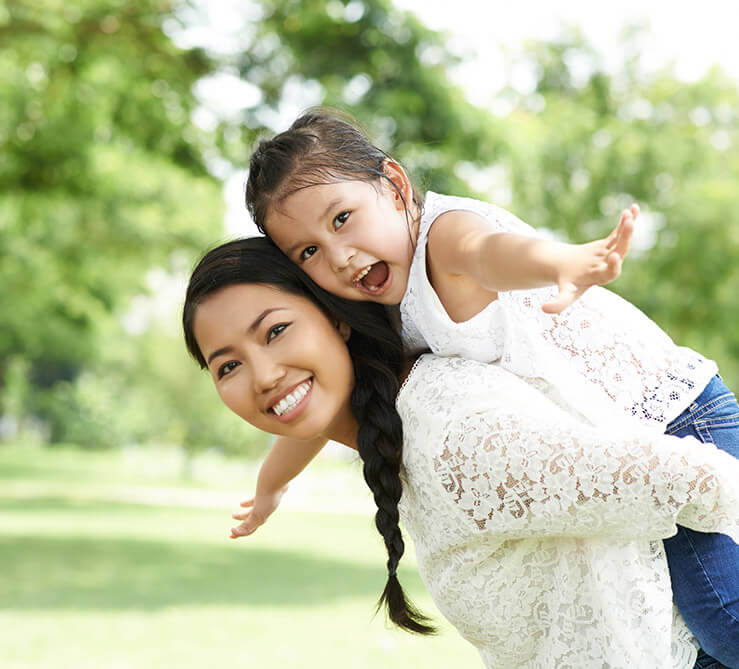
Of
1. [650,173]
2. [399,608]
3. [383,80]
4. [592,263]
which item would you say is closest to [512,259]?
[592,263]

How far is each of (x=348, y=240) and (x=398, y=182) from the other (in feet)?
0.87

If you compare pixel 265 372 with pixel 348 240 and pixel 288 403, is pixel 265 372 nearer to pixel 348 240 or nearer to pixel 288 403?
pixel 288 403

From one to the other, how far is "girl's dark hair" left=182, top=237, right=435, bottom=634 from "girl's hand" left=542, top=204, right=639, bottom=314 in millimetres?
603

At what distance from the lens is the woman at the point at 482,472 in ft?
6.25

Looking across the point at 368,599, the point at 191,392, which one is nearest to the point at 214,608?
the point at 368,599

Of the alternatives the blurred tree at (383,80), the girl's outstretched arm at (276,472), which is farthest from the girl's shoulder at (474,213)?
the blurred tree at (383,80)

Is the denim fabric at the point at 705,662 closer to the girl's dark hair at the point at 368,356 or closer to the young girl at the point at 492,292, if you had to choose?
the young girl at the point at 492,292

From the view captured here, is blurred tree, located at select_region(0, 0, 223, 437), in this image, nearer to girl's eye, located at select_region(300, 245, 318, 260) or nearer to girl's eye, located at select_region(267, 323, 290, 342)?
girl's eye, located at select_region(300, 245, 318, 260)

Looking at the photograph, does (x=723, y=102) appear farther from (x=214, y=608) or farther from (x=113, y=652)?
(x=113, y=652)

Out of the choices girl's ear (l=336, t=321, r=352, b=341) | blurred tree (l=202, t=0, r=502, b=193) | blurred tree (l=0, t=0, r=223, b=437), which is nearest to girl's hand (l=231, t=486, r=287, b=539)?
girl's ear (l=336, t=321, r=352, b=341)

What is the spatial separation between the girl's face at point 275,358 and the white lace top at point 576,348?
0.21m

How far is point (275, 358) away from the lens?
2.29 metres

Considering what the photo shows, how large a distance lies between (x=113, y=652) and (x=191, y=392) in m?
24.9

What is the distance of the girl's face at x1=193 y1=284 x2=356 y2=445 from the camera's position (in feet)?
7.52
